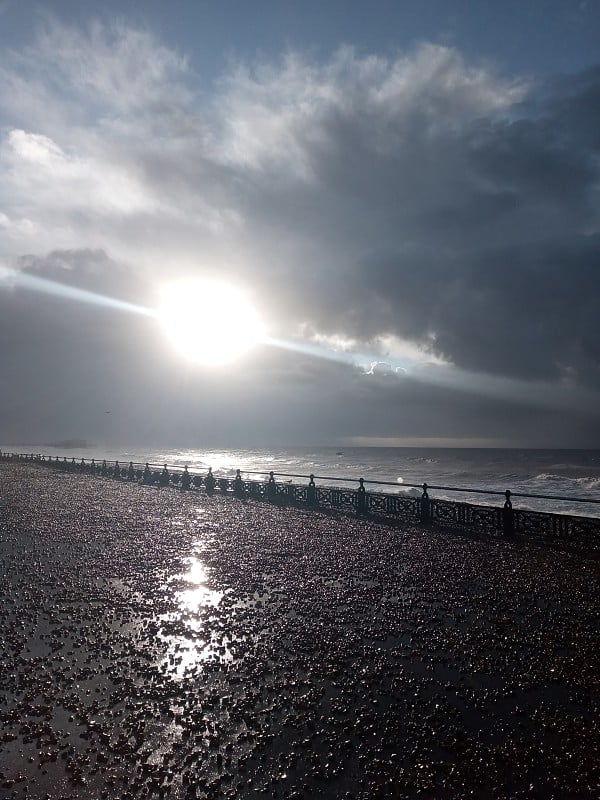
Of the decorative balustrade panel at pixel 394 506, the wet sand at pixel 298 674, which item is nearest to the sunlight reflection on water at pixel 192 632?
Answer: the wet sand at pixel 298 674

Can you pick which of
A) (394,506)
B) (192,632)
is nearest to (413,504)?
(394,506)

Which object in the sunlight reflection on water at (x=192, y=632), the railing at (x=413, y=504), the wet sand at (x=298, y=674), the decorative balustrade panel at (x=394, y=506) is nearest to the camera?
the wet sand at (x=298, y=674)

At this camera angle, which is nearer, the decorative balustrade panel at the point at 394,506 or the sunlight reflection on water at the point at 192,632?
the sunlight reflection on water at the point at 192,632

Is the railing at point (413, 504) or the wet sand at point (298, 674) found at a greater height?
the railing at point (413, 504)

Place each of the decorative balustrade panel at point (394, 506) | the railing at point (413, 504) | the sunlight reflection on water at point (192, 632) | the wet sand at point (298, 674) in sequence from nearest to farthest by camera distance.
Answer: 1. the wet sand at point (298, 674)
2. the sunlight reflection on water at point (192, 632)
3. the railing at point (413, 504)
4. the decorative balustrade panel at point (394, 506)

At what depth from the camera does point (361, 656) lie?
959 cm

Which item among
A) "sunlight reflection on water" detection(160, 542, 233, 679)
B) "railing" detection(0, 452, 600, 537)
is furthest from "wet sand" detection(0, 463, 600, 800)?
"railing" detection(0, 452, 600, 537)

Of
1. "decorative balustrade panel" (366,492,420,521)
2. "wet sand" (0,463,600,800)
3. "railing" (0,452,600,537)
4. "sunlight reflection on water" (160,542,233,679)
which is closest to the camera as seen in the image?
"wet sand" (0,463,600,800)

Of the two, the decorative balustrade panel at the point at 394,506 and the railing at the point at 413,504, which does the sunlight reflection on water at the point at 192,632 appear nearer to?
the railing at the point at 413,504

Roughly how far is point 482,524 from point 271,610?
14.3 meters

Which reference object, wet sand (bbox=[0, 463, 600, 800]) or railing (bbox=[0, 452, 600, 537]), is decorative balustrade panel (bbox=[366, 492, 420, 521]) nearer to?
railing (bbox=[0, 452, 600, 537])

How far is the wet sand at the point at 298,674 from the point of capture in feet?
20.3

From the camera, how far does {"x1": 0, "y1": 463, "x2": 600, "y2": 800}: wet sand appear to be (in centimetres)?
618

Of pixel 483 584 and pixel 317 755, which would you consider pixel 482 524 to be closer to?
pixel 483 584
